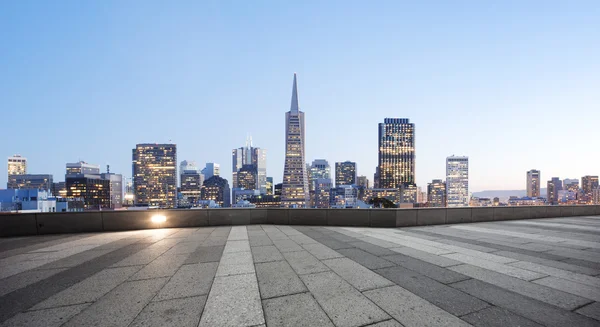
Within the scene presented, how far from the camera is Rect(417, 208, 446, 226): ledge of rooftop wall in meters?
14.0

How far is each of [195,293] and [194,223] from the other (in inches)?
378

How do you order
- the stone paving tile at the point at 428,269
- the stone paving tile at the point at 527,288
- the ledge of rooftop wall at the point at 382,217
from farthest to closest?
the ledge of rooftop wall at the point at 382,217 → the stone paving tile at the point at 428,269 → the stone paving tile at the point at 527,288

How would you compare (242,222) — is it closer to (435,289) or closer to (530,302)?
(435,289)

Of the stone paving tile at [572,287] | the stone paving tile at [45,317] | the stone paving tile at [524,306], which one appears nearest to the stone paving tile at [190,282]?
the stone paving tile at [45,317]

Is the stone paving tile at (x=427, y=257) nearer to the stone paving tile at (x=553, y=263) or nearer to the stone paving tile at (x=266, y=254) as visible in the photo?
the stone paving tile at (x=553, y=263)

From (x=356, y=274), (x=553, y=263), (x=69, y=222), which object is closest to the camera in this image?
(x=356, y=274)

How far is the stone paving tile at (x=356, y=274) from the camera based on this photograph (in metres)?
5.09

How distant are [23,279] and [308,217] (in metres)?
10.9

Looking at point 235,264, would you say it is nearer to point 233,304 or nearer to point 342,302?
point 233,304

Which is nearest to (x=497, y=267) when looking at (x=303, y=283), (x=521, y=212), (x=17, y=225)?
(x=303, y=283)

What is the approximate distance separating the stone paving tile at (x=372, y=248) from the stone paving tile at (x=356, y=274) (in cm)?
128

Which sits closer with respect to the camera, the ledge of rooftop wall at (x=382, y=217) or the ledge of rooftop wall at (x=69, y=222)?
the ledge of rooftop wall at (x=69, y=222)

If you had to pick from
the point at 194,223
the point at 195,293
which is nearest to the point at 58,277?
the point at 195,293

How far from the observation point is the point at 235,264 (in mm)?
6547
